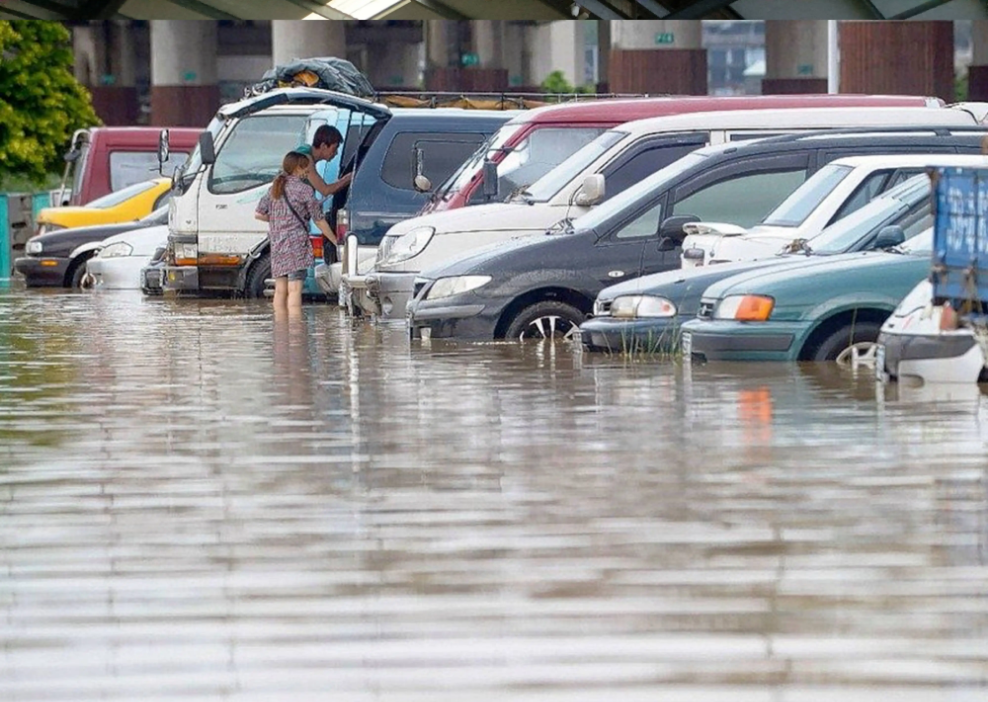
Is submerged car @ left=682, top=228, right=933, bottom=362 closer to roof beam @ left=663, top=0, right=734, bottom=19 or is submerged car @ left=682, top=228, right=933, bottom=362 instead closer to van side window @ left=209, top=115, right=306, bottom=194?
roof beam @ left=663, top=0, right=734, bottom=19

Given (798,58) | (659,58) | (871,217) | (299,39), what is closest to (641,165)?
(871,217)

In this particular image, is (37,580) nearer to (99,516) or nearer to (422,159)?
(99,516)

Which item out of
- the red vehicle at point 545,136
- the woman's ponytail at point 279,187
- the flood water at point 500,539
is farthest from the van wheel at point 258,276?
the flood water at point 500,539

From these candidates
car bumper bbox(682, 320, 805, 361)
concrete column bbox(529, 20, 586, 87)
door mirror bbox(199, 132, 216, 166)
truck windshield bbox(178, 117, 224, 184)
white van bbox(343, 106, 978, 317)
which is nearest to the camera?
car bumper bbox(682, 320, 805, 361)

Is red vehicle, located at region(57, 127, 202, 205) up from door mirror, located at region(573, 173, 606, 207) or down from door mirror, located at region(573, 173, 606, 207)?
up

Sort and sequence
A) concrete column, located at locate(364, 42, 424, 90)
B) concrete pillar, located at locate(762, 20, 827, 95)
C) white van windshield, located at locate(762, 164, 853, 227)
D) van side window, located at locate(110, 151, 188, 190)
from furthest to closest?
concrete column, located at locate(364, 42, 424, 90), concrete pillar, located at locate(762, 20, 827, 95), van side window, located at locate(110, 151, 188, 190), white van windshield, located at locate(762, 164, 853, 227)

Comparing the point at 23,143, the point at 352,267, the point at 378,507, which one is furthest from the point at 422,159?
the point at 23,143

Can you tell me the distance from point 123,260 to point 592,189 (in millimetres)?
12374

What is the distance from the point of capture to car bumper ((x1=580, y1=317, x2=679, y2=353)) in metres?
15.6

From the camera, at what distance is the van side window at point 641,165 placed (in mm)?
18875

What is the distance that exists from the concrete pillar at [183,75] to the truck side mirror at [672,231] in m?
56.7

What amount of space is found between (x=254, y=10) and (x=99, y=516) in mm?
14587

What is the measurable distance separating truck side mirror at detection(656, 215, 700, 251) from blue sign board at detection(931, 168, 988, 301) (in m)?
3.49

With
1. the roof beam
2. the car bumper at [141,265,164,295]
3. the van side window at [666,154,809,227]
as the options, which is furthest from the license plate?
the car bumper at [141,265,164,295]
